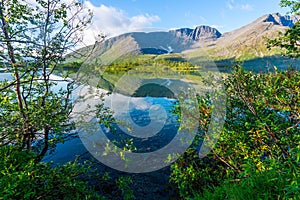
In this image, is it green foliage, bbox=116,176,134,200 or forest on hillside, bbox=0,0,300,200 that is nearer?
forest on hillside, bbox=0,0,300,200

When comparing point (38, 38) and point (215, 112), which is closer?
point (38, 38)

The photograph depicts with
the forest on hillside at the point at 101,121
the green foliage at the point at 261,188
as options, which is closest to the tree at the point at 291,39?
the forest on hillside at the point at 101,121

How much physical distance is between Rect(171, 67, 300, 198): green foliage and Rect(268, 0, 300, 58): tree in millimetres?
755

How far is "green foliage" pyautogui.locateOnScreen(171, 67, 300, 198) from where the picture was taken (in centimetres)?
571

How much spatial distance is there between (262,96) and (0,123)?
823 cm

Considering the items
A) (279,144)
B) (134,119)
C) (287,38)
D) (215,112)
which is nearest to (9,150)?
(215,112)

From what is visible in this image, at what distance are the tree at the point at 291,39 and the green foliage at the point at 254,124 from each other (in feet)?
2.48

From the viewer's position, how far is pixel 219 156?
25.2 feet

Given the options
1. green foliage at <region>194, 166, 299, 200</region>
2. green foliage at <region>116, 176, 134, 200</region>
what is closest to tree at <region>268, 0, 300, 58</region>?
green foliage at <region>194, 166, 299, 200</region>

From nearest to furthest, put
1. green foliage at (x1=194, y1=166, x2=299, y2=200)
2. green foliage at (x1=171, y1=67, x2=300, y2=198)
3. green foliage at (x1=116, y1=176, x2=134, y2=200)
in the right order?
1. green foliage at (x1=194, y1=166, x2=299, y2=200)
2. green foliage at (x1=171, y1=67, x2=300, y2=198)
3. green foliage at (x1=116, y1=176, x2=134, y2=200)

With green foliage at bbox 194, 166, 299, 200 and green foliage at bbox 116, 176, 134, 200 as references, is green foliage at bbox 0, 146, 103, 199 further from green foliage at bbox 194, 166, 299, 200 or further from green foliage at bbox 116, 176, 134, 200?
A: green foliage at bbox 194, 166, 299, 200

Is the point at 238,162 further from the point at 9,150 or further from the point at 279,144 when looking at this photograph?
the point at 9,150

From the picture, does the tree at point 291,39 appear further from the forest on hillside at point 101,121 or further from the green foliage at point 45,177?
the green foliage at point 45,177

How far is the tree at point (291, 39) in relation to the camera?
6016mm
